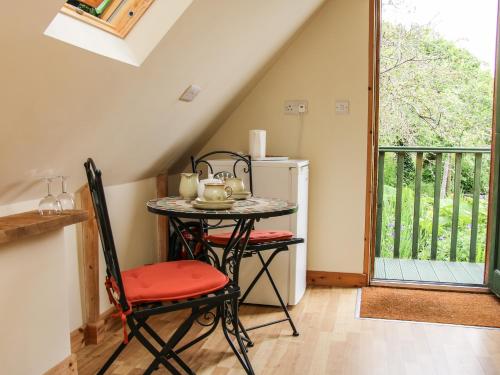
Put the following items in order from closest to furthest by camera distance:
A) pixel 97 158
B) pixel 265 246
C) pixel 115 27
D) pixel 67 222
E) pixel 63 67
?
pixel 63 67
pixel 115 27
pixel 67 222
pixel 97 158
pixel 265 246

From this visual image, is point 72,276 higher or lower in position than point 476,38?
lower

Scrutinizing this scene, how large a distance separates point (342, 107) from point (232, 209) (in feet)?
5.70

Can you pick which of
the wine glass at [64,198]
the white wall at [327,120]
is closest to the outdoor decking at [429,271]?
the white wall at [327,120]

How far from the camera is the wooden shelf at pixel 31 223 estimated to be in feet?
5.49

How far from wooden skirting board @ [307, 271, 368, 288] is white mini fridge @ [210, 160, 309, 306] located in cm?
48

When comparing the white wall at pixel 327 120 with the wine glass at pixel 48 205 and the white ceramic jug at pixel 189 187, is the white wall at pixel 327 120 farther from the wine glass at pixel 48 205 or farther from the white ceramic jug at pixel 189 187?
the wine glass at pixel 48 205

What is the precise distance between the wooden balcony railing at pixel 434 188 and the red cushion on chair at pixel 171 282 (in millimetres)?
2695

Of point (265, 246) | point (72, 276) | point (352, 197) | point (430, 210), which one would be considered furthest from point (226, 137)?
point (430, 210)

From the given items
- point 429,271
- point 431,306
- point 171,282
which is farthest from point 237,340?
point 429,271

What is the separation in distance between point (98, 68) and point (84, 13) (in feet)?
0.61

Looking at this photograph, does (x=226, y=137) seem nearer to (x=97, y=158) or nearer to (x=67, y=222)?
(x=97, y=158)

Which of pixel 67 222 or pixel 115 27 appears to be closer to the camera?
pixel 115 27

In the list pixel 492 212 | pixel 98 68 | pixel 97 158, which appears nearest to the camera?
pixel 98 68

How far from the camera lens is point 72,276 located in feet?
7.86
